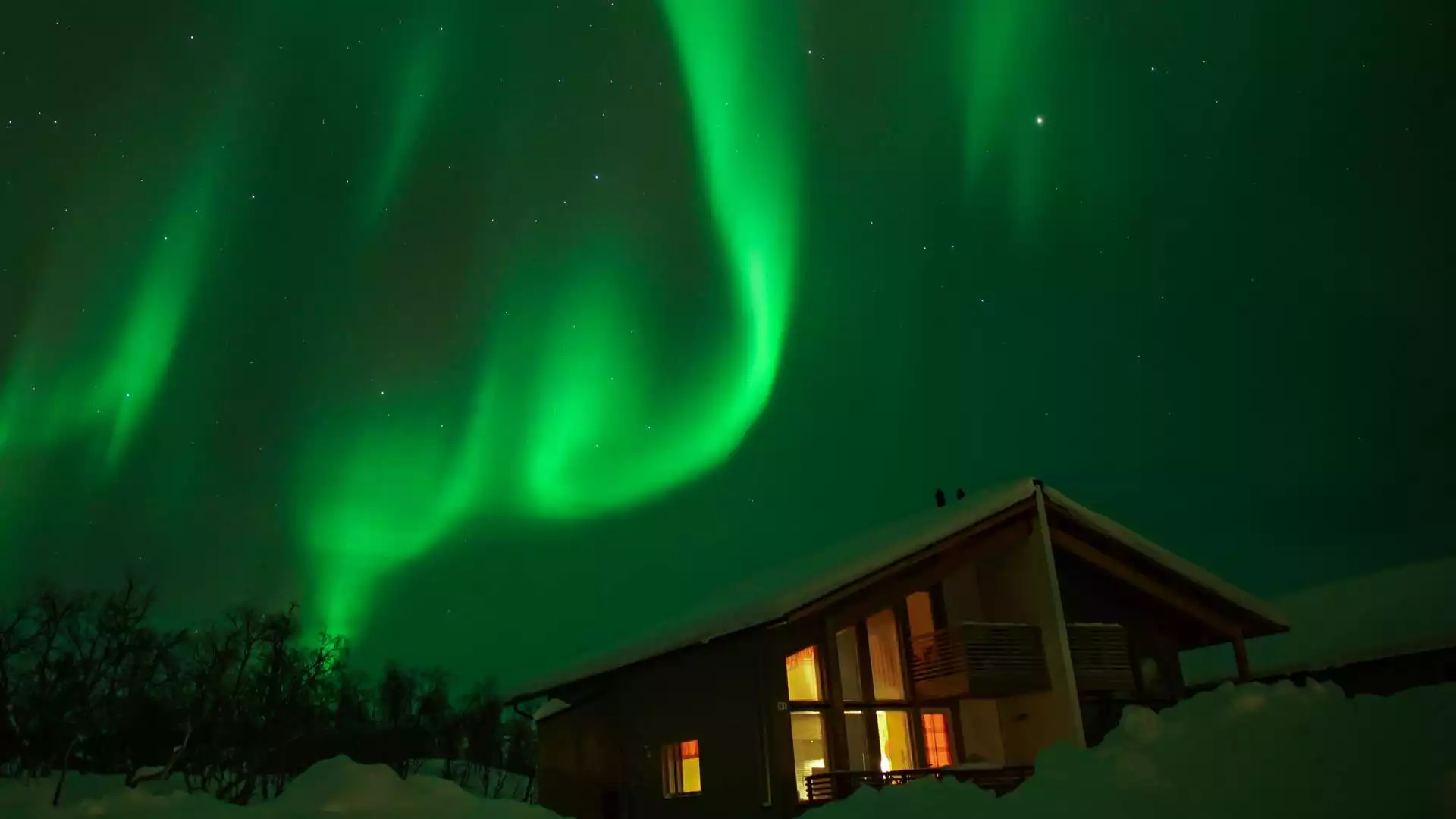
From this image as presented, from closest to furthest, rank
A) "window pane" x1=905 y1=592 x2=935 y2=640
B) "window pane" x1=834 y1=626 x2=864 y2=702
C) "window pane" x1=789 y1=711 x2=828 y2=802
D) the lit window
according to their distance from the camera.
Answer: "window pane" x1=789 y1=711 x2=828 y2=802
"window pane" x1=834 y1=626 x2=864 y2=702
the lit window
"window pane" x1=905 y1=592 x2=935 y2=640

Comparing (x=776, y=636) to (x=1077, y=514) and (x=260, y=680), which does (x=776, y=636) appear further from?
(x=260, y=680)

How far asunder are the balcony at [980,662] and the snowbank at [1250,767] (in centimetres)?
826

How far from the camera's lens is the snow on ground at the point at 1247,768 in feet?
25.1

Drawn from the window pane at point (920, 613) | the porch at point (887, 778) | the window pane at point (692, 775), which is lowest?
the porch at point (887, 778)

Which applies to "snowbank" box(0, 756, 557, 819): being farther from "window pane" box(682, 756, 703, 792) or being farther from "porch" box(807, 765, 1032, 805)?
"porch" box(807, 765, 1032, 805)

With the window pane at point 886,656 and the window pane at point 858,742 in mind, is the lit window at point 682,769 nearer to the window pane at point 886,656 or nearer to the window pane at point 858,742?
the window pane at point 858,742

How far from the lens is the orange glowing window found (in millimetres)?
20094

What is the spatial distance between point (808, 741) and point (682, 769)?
274cm

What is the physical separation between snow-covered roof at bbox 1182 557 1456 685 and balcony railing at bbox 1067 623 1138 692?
20.8ft

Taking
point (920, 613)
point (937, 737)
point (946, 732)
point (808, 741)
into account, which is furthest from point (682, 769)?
point (920, 613)

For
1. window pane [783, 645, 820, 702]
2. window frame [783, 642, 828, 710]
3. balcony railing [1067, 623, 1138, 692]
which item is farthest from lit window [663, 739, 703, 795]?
balcony railing [1067, 623, 1138, 692]

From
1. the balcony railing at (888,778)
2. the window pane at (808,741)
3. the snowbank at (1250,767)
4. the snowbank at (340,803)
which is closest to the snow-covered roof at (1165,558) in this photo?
the balcony railing at (888,778)

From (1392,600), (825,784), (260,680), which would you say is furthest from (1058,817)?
(260,680)

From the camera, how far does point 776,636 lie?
18.2 m
